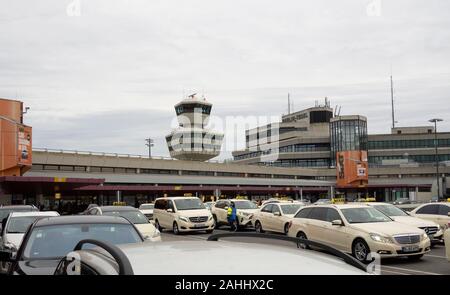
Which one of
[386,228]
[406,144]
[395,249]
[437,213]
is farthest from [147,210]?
[406,144]

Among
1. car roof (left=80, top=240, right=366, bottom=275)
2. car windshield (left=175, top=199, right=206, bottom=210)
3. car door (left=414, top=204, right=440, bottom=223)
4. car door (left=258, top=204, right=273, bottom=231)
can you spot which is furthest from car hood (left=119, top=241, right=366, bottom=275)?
→ car windshield (left=175, top=199, right=206, bottom=210)

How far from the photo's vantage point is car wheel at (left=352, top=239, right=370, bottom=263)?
13906 millimetres

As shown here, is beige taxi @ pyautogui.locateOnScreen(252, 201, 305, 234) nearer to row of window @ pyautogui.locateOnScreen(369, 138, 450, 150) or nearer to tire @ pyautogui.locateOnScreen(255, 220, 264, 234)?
tire @ pyautogui.locateOnScreen(255, 220, 264, 234)

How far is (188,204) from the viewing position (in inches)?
1072

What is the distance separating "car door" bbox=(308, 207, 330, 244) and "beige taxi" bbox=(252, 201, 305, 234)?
607 cm

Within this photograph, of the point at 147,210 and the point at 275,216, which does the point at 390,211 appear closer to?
the point at 275,216

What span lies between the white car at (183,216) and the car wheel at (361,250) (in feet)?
40.8

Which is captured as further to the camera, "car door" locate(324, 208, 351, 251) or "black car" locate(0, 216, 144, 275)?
"car door" locate(324, 208, 351, 251)

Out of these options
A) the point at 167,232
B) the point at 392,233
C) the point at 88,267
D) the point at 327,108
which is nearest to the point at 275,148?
the point at 327,108

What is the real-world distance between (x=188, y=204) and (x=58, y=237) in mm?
19575

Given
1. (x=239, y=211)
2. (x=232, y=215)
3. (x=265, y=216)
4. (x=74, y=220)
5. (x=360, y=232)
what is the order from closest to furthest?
(x=74, y=220), (x=360, y=232), (x=265, y=216), (x=232, y=215), (x=239, y=211)
